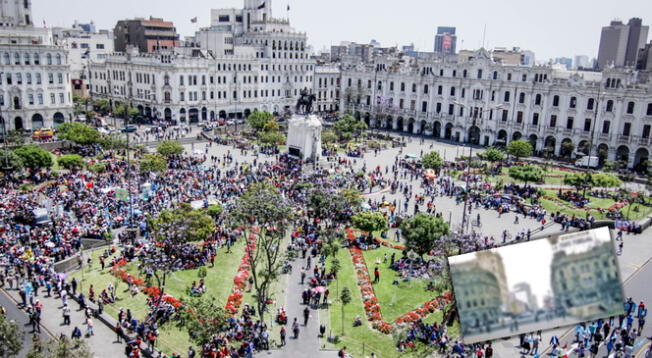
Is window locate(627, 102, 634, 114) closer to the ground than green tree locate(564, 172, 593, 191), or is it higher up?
higher up

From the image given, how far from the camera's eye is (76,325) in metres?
26.1

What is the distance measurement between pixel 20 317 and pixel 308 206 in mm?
20905

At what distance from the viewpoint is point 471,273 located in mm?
11578

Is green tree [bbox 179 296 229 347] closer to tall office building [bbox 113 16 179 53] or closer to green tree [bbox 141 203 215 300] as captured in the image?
green tree [bbox 141 203 215 300]

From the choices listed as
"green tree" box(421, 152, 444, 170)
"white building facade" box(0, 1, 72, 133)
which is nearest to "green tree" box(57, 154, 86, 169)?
"white building facade" box(0, 1, 72, 133)

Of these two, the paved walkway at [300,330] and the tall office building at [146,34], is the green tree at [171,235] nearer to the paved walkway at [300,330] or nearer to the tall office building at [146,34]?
the paved walkway at [300,330]

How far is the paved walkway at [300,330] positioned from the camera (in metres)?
24.3

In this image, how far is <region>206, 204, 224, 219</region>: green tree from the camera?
127 feet

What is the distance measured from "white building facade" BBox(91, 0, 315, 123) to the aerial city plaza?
1.33ft

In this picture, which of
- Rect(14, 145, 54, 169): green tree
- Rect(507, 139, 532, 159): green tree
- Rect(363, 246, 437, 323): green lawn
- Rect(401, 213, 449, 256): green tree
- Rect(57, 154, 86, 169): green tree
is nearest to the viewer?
Rect(363, 246, 437, 323): green lawn

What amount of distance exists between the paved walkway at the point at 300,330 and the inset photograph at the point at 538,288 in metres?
14.1

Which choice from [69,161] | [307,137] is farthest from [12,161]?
[307,137]

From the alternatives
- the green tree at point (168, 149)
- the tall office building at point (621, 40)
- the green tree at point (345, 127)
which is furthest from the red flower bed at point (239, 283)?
the tall office building at point (621, 40)

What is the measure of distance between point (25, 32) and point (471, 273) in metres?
84.0
